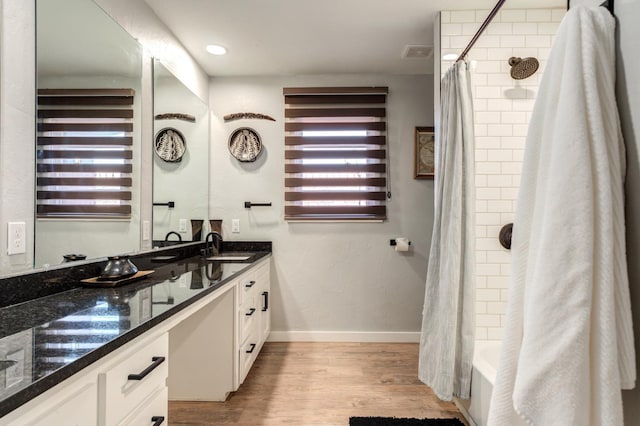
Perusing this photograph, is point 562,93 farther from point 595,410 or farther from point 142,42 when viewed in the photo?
point 142,42

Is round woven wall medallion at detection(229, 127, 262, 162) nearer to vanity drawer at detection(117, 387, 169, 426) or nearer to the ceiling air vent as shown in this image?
the ceiling air vent

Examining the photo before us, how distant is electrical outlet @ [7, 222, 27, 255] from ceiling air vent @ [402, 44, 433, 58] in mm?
2653

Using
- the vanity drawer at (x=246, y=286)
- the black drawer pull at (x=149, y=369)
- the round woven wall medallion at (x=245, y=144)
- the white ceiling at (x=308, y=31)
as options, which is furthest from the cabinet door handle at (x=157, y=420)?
the round woven wall medallion at (x=245, y=144)

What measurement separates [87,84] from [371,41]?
192 cm

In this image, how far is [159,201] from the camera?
2316 mm

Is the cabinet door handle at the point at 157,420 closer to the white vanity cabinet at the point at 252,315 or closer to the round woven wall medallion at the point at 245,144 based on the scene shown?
the white vanity cabinet at the point at 252,315

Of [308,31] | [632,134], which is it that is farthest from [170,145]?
[632,134]

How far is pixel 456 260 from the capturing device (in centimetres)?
182

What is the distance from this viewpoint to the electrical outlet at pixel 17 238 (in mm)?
1220

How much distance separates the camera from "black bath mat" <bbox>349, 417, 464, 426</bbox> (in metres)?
1.85

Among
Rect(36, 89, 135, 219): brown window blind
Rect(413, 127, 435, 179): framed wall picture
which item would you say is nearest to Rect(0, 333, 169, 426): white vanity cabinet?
Rect(36, 89, 135, 219): brown window blind

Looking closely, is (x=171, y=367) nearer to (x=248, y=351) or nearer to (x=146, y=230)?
(x=248, y=351)

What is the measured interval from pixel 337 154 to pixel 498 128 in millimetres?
1374

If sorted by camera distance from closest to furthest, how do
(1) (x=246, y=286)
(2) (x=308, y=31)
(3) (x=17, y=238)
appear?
(3) (x=17, y=238) → (1) (x=246, y=286) → (2) (x=308, y=31)
